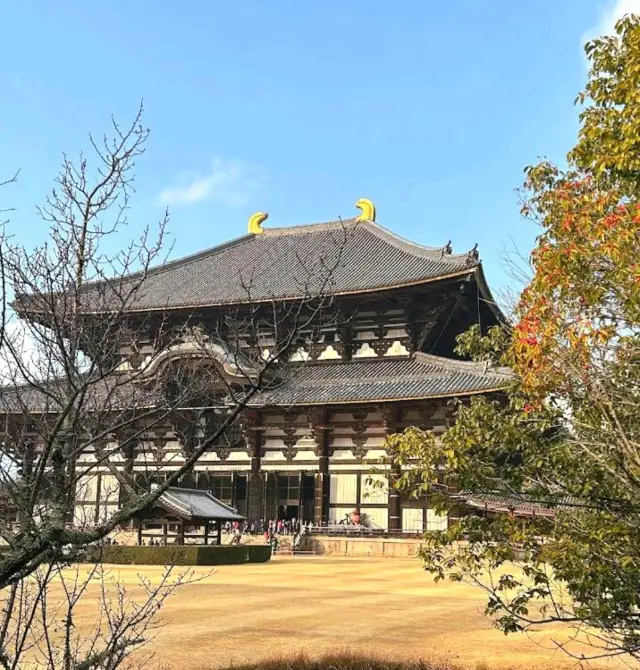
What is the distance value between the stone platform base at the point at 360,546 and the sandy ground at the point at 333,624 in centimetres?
815

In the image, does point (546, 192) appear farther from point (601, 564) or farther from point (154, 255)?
point (154, 255)

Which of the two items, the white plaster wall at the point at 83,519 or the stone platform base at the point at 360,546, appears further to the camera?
the stone platform base at the point at 360,546

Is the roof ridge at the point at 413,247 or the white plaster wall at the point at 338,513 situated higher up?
the roof ridge at the point at 413,247

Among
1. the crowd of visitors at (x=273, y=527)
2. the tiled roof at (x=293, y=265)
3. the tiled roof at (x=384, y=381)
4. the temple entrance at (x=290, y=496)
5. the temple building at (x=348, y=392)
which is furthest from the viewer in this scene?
the tiled roof at (x=293, y=265)

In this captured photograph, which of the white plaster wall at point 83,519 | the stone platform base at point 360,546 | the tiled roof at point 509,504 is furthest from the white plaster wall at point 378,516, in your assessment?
the white plaster wall at point 83,519

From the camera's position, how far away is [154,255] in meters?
5.24

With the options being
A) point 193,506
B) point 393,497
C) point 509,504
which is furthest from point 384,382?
point 509,504

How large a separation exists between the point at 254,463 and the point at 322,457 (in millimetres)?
3122

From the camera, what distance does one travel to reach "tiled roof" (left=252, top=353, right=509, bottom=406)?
1094 inches

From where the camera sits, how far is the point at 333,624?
12141 mm

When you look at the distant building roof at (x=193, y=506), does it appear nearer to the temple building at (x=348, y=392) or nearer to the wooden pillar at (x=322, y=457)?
the temple building at (x=348, y=392)

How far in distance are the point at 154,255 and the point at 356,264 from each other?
30.5m

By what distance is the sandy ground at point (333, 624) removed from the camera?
9.65m

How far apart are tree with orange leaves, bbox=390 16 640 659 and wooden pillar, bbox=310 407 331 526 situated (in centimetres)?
2305
